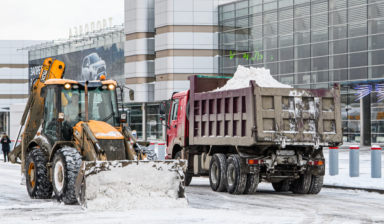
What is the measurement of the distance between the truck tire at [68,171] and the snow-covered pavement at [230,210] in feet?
0.72

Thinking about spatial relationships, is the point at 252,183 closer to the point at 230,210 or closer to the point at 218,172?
the point at 218,172

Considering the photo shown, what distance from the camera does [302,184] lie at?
13.9m

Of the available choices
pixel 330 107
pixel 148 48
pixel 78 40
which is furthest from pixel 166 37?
pixel 330 107

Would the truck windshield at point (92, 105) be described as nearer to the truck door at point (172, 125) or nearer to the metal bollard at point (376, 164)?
the truck door at point (172, 125)

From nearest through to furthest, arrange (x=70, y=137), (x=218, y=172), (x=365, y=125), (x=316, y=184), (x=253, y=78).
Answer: (x=70, y=137) < (x=316, y=184) < (x=218, y=172) < (x=253, y=78) < (x=365, y=125)

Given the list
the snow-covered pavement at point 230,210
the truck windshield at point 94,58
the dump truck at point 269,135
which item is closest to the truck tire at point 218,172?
the dump truck at point 269,135

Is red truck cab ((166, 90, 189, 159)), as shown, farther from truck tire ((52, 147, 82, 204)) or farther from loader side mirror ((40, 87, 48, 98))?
truck tire ((52, 147, 82, 204))

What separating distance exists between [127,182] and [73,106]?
2770 mm

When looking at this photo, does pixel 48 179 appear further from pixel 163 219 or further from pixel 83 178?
pixel 163 219

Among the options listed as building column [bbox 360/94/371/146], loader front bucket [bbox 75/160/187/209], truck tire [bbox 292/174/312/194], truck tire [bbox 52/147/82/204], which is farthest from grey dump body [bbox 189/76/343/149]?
building column [bbox 360/94/371/146]

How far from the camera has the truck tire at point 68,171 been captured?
11.0 meters

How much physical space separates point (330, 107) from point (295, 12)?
30.5 m

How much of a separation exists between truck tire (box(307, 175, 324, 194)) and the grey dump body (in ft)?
3.21

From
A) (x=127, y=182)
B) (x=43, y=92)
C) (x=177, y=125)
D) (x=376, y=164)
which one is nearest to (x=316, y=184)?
(x=376, y=164)
